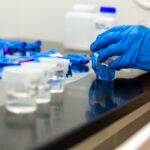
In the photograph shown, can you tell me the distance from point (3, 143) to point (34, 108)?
0.55 ft

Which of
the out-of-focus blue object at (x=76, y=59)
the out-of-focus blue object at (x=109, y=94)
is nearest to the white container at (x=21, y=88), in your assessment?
the out-of-focus blue object at (x=109, y=94)

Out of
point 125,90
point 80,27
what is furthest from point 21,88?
point 80,27

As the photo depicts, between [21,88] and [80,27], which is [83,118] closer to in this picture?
[21,88]

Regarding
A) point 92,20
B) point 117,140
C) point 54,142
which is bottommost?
point 117,140

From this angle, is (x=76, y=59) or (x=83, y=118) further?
(x=76, y=59)

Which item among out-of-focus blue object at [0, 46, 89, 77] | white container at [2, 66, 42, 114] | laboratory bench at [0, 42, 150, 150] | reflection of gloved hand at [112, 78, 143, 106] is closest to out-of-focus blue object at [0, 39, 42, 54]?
out-of-focus blue object at [0, 46, 89, 77]

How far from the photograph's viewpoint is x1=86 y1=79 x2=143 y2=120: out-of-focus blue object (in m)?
0.75

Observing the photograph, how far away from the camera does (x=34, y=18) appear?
218cm

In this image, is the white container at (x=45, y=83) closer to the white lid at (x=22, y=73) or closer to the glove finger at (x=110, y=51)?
the white lid at (x=22, y=73)

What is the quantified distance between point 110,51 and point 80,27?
0.69 metres

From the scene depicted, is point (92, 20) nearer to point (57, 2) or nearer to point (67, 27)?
point (67, 27)

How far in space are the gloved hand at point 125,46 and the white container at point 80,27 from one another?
600 millimetres

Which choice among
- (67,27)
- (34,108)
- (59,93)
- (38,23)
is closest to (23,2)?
(38,23)

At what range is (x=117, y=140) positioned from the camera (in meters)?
0.82
